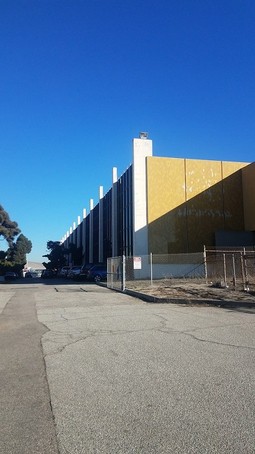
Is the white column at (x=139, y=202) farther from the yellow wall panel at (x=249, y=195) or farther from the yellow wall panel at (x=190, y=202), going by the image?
the yellow wall panel at (x=249, y=195)

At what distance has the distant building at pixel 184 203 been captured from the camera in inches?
1535

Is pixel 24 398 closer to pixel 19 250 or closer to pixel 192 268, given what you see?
pixel 192 268

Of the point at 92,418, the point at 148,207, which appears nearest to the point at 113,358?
the point at 92,418

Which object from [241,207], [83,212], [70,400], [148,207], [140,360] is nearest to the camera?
[70,400]

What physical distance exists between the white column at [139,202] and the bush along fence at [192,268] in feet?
5.34

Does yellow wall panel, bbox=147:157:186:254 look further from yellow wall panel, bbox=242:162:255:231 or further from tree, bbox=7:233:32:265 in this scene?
tree, bbox=7:233:32:265

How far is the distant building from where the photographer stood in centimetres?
3900

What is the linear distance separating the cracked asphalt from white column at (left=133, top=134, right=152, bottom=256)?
27472 mm

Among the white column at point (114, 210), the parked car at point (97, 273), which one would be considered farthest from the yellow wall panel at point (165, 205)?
the white column at point (114, 210)

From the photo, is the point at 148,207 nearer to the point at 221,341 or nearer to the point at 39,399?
the point at 221,341

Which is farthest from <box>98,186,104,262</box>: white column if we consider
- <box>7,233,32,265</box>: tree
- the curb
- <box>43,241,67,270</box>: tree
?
the curb

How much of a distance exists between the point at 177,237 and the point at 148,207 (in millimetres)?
3790

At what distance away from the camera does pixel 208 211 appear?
40594 millimetres

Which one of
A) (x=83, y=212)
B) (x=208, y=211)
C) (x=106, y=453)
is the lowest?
(x=106, y=453)
